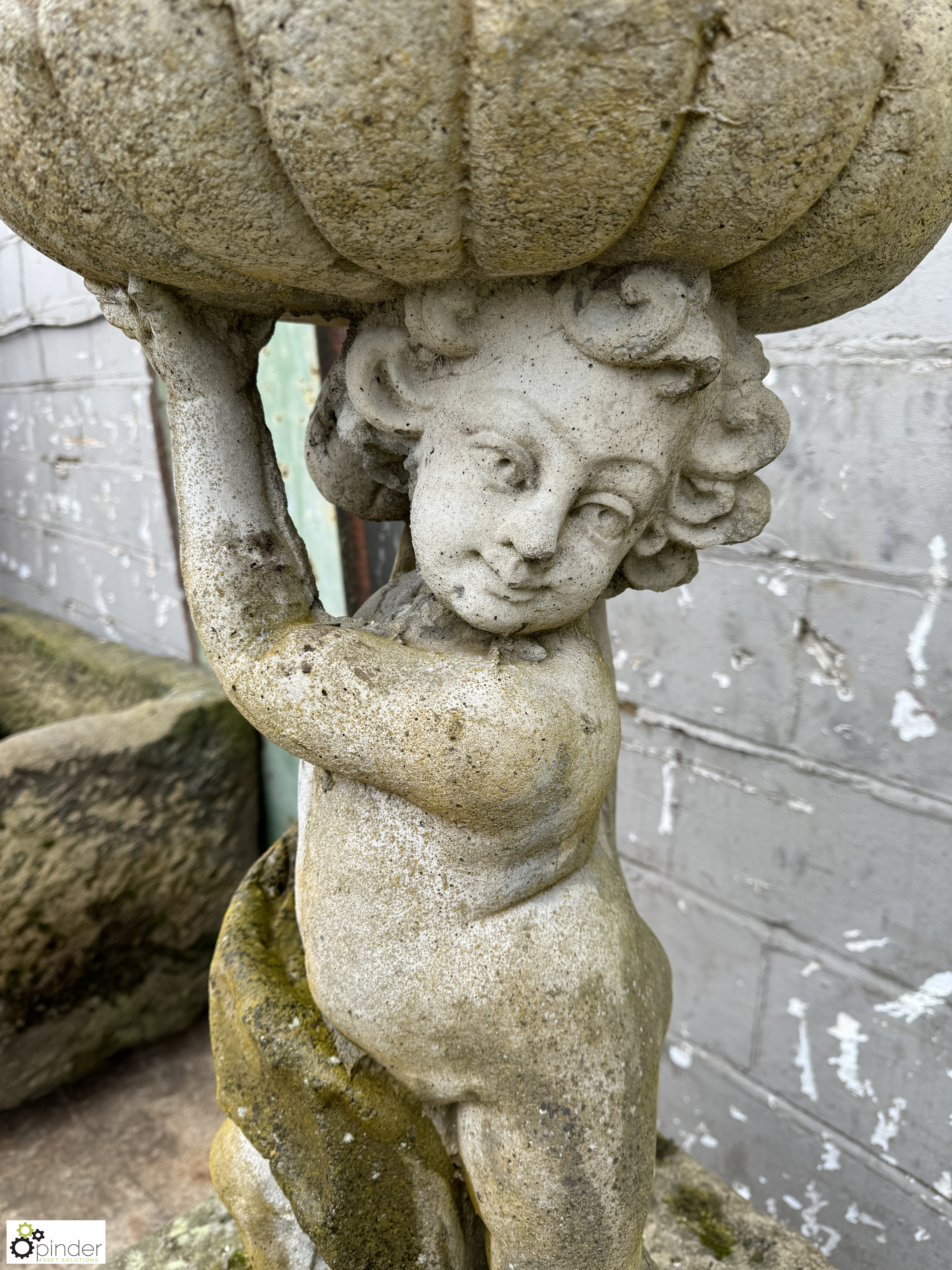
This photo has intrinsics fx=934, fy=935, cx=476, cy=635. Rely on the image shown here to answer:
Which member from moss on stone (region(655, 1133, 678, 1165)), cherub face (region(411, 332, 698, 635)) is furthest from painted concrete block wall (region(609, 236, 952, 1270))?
cherub face (region(411, 332, 698, 635))

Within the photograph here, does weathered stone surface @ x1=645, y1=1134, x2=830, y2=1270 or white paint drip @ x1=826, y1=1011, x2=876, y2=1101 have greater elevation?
white paint drip @ x1=826, y1=1011, x2=876, y2=1101

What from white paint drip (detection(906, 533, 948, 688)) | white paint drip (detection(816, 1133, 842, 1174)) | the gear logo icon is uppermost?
white paint drip (detection(906, 533, 948, 688))

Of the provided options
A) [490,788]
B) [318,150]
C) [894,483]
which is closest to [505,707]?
[490,788]

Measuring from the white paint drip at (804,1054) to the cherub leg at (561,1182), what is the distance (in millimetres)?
858

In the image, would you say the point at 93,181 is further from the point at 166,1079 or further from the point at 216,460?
the point at 166,1079

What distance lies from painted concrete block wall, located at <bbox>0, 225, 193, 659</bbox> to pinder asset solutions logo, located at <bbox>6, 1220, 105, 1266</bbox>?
134 cm

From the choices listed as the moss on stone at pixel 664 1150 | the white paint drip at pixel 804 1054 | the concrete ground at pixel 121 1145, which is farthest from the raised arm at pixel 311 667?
the concrete ground at pixel 121 1145

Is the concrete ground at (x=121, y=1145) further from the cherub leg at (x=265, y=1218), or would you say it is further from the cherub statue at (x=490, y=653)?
the cherub statue at (x=490, y=653)

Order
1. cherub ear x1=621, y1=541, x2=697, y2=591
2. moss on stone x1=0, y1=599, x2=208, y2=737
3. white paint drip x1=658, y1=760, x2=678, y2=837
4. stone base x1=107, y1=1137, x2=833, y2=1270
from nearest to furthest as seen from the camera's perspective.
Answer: cherub ear x1=621, y1=541, x2=697, y2=591 < stone base x1=107, y1=1137, x2=833, y2=1270 < white paint drip x1=658, y1=760, x2=678, y2=837 < moss on stone x1=0, y1=599, x2=208, y2=737

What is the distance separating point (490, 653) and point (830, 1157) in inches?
52.1

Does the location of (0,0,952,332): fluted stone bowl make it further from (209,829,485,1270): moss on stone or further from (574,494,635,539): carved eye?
(209,829,485,1270): moss on stone

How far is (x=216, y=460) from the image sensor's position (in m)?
0.81

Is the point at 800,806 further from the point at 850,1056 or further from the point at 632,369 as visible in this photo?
the point at 632,369

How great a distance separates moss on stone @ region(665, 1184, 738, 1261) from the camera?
4.15 ft
